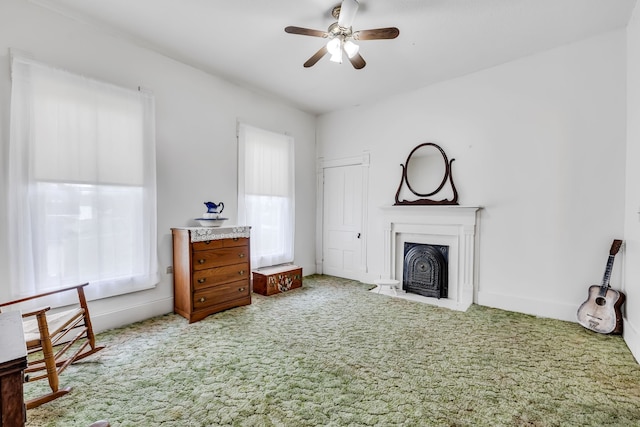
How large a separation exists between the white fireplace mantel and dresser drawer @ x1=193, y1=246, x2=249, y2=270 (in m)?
2.18

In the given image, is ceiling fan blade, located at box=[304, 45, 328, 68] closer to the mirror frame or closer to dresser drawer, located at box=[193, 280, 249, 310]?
the mirror frame

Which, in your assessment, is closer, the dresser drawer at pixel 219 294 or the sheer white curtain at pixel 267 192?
the dresser drawer at pixel 219 294

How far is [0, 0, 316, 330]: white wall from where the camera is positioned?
2.40m

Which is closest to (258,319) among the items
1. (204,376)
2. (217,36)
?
(204,376)

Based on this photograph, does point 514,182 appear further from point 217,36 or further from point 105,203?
point 105,203

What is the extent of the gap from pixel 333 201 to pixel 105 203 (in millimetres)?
3292

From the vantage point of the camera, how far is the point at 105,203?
9.26 feet

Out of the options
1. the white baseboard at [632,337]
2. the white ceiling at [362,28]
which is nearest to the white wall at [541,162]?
the white ceiling at [362,28]

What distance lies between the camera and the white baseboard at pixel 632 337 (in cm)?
229

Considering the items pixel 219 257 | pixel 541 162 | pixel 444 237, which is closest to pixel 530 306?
pixel 444 237

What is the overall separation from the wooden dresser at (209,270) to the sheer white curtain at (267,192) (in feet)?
2.30

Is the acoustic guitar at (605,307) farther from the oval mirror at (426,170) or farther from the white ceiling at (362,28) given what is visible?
the white ceiling at (362,28)

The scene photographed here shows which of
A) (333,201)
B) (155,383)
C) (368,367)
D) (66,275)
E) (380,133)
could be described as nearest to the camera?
(155,383)

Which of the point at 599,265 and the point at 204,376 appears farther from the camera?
the point at 599,265
